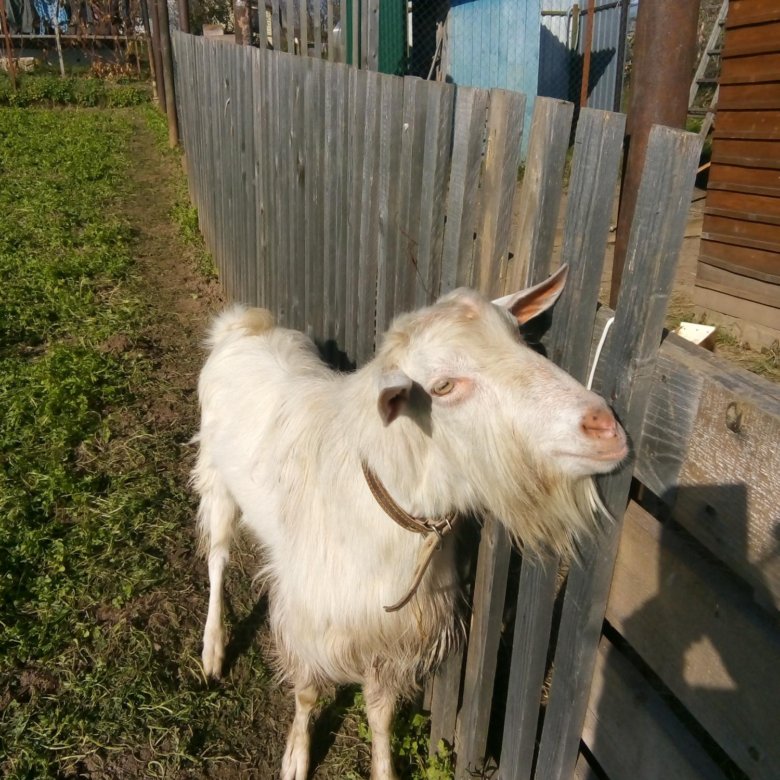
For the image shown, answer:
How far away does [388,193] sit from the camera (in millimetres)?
2754

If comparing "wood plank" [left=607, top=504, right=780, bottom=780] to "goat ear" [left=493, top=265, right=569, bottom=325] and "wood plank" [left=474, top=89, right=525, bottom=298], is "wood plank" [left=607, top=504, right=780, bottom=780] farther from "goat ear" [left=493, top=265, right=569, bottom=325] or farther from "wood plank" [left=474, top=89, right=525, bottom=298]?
"wood plank" [left=474, top=89, right=525, bottom=298]

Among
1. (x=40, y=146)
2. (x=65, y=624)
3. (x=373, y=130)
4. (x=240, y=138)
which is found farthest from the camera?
(x=40, y=146)

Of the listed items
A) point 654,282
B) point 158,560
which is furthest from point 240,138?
point 654,282

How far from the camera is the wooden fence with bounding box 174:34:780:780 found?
4.50 feet

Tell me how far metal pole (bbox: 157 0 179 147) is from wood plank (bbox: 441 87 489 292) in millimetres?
11646

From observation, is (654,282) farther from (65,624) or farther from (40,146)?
(40,146)

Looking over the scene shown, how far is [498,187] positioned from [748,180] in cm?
494

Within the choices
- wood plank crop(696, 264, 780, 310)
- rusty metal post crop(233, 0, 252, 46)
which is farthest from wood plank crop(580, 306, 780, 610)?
rusty metal post crop(233, 0, 252, 46)

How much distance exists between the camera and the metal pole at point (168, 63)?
12.0 m

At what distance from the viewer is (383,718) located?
261cm

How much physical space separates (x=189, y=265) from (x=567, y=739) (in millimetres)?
6585

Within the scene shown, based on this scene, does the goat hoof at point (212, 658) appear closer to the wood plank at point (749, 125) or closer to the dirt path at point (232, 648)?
the dirt path at point (232, 648)

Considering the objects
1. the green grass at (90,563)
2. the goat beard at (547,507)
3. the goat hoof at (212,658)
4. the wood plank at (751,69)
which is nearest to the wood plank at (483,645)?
the goat beard at (547,507)

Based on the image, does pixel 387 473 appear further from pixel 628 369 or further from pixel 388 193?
pixel 388 193
